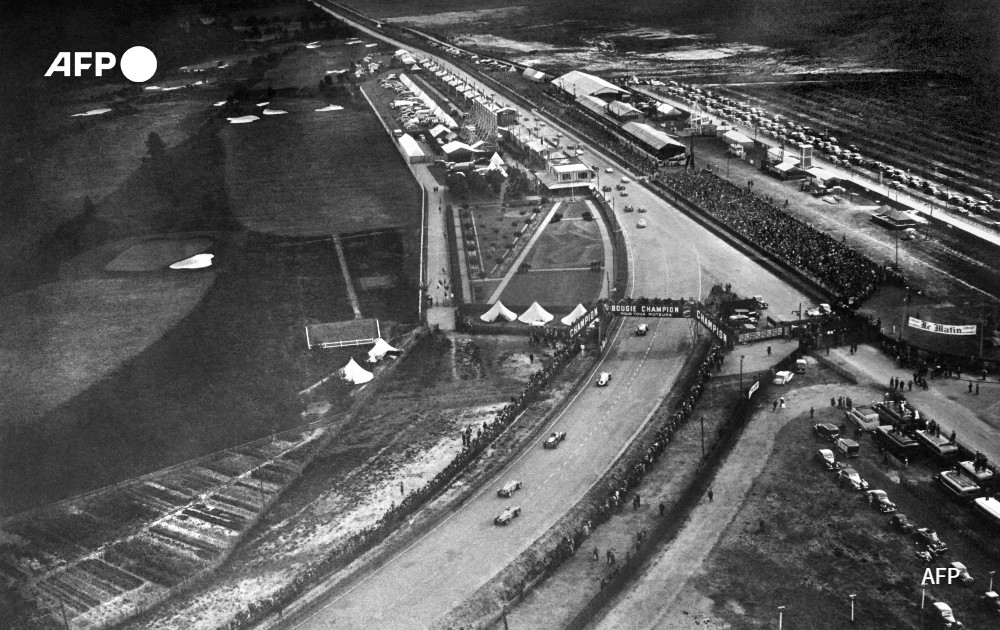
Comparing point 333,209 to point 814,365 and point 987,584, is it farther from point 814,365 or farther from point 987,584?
point 987,584

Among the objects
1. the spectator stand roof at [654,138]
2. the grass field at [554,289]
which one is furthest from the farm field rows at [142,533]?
the spectator stand roof at [654,138]

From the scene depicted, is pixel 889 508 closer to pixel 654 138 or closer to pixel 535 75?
pixel 654 138

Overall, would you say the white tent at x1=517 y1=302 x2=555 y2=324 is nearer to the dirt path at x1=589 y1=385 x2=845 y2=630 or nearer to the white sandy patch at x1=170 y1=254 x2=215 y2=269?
the dirt path at x1=589 y1=385 x2=845 y2=630

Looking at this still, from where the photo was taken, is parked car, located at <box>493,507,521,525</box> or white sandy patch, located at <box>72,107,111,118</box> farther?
white sandy patch, located at <box>72,107,111,118</box>

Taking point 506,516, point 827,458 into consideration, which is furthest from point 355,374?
point 827,458

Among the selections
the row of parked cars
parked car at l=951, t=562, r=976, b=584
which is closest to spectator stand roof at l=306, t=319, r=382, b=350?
the row of parked cars

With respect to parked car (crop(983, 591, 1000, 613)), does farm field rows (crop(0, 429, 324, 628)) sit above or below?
below
